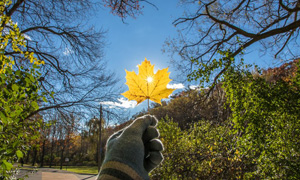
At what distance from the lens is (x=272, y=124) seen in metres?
2.46

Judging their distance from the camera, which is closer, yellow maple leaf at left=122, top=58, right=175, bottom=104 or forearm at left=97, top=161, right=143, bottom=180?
forearm at left=97, top=161, right=143, bottom=180

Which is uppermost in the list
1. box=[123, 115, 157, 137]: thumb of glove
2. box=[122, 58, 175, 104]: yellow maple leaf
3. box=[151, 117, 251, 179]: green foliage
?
box=[122, 58, 175, 104]: yellow maple leaf

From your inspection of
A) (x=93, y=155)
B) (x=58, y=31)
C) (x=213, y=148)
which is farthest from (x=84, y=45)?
(x=93, y=155)

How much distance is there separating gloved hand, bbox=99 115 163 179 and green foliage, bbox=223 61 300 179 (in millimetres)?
1640

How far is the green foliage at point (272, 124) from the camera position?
2361 millimetres

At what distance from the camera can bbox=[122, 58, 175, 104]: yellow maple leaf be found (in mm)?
1507

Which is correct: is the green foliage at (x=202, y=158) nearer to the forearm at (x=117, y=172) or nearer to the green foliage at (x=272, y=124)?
the green foliage at (x=272, y=124)

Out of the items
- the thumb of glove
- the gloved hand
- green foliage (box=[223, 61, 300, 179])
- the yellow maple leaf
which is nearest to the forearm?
the gloved hand

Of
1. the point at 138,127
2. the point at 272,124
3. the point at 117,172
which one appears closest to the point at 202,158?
the point at 272,124

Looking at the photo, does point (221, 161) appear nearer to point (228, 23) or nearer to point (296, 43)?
point (228, 23)

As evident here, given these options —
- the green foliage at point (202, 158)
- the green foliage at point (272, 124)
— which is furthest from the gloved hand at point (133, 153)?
the green foliage at point (202, 158)

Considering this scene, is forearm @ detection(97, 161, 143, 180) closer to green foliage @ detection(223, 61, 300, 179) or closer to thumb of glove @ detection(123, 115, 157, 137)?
thumb of glove @ detection(123, 115, 157, 137)

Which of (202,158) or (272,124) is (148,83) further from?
(202,158)

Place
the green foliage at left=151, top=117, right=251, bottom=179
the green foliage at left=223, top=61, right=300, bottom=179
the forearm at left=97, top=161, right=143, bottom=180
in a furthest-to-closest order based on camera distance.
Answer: the green foliage at left=151, top=117, right=251, bottom=179, the green foliage at left=223, top=61, right=300, bottom=179, the forearm at left=97, top=161, right=143, bottom=180
